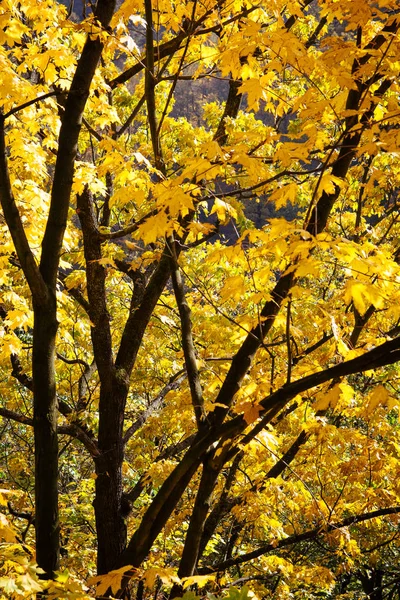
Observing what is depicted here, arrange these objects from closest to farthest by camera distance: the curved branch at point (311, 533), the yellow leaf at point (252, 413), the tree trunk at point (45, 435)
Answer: the yellow leaf at point (252, 413) → the tree trunk at point (45, 435) → the curved branch at point (311, 533)

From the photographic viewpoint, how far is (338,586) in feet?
29.6

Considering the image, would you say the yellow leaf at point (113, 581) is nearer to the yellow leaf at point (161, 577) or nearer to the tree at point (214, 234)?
the tree at point (214, 234)

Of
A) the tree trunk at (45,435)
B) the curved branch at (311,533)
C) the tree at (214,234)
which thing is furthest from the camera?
the curved branch at (311,533)

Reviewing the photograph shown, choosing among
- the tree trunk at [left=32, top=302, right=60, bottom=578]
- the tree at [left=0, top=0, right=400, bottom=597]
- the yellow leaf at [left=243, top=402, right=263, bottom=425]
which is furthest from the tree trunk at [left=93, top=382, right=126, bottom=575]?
the yellow leaf at [left=243, top=402, right=263, bottom=425]

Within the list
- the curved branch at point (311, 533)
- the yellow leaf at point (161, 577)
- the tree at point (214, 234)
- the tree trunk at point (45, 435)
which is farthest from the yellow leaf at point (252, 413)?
the curved branch at point (311, 533)

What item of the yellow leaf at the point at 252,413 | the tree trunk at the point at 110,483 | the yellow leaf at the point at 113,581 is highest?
the tree trunk at the point at 110,483

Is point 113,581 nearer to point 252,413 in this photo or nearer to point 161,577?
point 161,577

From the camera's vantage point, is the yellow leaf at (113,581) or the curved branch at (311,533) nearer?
the yellow leaf at (113,581)

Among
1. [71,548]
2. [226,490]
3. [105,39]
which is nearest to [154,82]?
[105,39]

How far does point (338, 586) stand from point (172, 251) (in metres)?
8.34

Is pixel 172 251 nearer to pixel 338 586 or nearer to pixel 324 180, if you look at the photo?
pixel 324 180

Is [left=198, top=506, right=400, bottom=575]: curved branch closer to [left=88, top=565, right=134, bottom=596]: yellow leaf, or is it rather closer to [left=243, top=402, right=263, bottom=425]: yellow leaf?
[left=88, top=565, right=134, bottom=596]: yellow leaf

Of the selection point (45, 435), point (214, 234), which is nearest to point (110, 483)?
point (45, 435)

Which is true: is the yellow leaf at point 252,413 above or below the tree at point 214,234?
below
